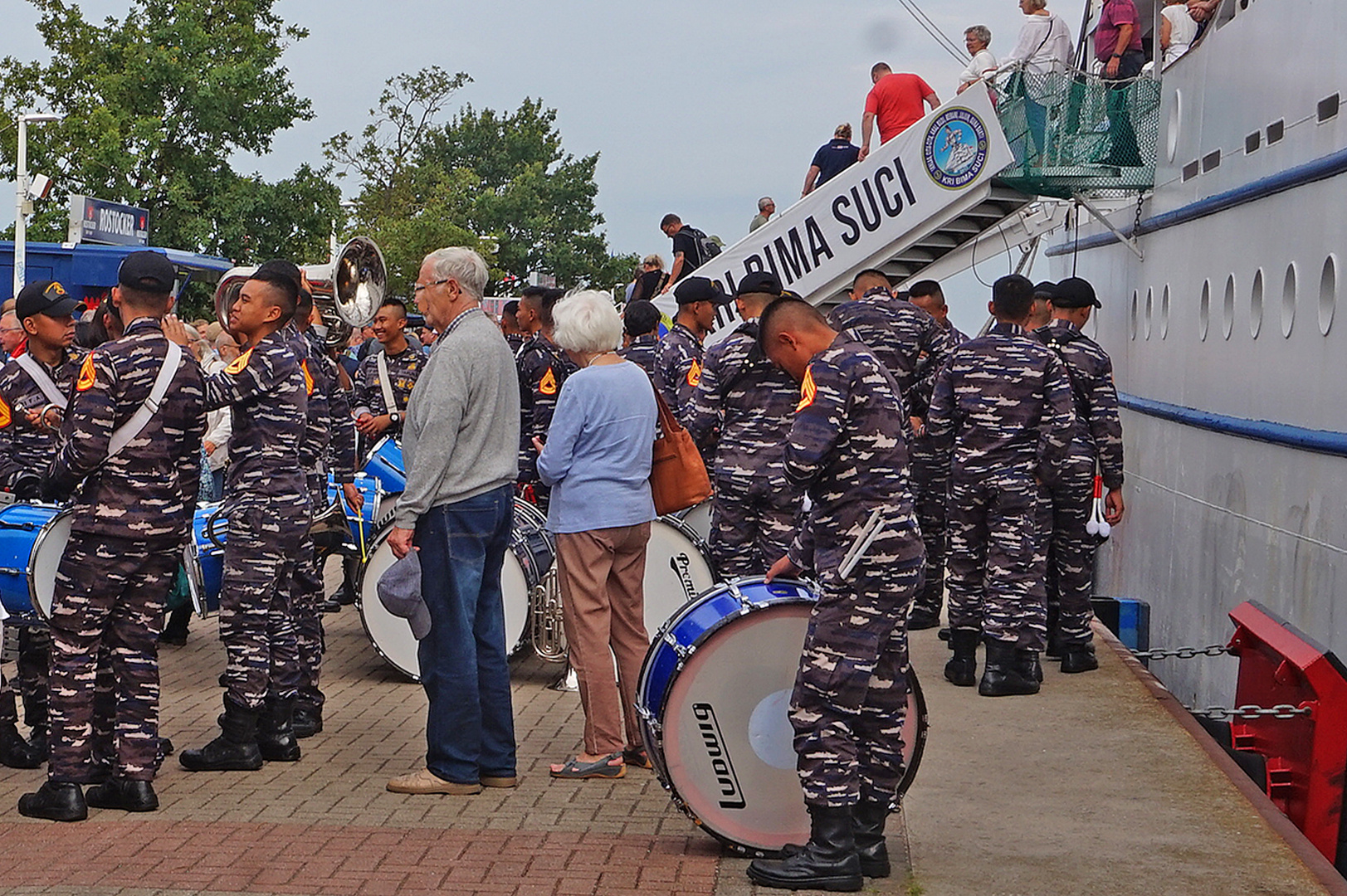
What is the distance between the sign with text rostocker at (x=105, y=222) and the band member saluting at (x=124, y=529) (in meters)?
22.4

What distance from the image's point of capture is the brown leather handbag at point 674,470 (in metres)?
6.93

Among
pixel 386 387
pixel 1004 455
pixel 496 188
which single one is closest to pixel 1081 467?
pixel 1004 455

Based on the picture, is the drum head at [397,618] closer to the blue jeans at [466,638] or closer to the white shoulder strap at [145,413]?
the blue jeans at [466,638]

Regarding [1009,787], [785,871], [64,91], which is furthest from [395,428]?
[64,91]

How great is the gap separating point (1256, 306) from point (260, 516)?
5720 mm

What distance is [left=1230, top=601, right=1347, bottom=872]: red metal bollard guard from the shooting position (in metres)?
6.23

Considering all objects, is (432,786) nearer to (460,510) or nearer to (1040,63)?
(460,510)

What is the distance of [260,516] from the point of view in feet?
22.5

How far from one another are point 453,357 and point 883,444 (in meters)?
1.95

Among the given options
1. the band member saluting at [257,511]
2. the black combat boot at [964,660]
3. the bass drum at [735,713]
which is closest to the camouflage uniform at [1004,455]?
the black combat boot at [964,660]

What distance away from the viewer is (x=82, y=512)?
6125 millimetres

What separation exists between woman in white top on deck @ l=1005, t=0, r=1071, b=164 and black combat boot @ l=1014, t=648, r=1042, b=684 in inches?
235

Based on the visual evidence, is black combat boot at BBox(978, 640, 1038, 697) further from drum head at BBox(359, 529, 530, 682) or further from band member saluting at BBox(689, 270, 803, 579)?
drum head at BBox(359, 529, 530, 682)

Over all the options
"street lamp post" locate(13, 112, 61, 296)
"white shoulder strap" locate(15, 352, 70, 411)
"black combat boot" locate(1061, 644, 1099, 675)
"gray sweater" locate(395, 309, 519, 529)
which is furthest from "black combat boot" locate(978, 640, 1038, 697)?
"street lamp post" locate(13, 112, 61, 296)
